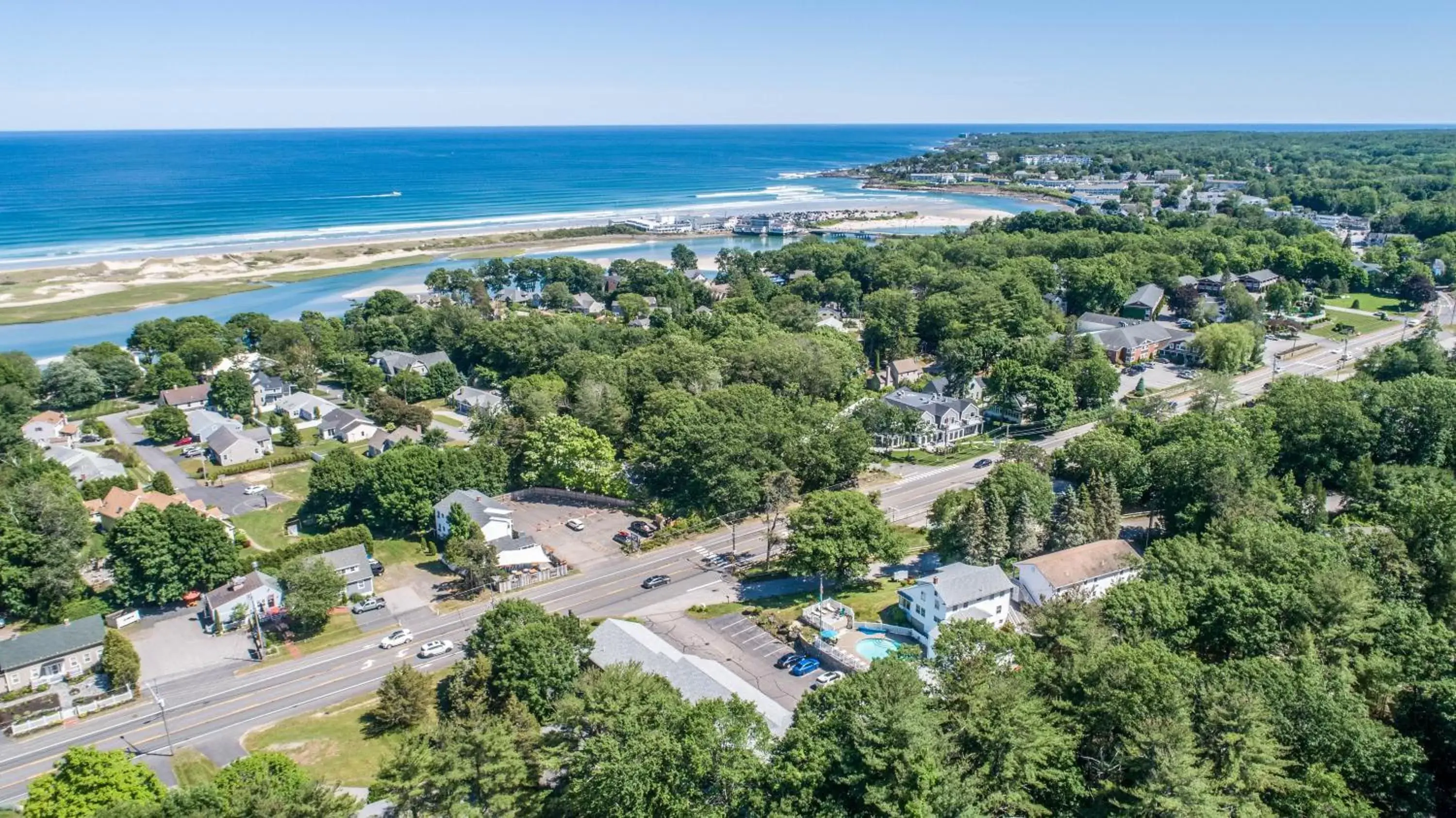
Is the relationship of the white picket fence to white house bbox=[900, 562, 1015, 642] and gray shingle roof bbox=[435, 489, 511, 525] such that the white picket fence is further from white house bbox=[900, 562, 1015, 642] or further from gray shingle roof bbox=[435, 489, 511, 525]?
white house bbox=[900, 562, 1015, 642]

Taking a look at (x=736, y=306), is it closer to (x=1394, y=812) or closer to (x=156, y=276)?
(x=1394, y=812)

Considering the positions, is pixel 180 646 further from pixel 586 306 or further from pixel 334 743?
pixel 586 306

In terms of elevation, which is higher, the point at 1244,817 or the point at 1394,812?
the point at 1244,817

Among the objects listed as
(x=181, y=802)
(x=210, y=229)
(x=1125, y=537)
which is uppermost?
(x=210, y=229)

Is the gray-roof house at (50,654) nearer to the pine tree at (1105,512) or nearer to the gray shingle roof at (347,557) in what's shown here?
the gray shingle roof at (347,557)

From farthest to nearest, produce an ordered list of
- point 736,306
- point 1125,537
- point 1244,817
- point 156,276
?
point 156,276 < point 736,306 < point 1125,537 < point 1244,817

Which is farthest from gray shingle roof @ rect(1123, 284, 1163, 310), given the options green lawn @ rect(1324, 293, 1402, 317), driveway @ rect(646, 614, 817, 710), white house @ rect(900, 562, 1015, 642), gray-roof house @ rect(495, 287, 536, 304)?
driveway @ rect(646, 614, 817, 710)

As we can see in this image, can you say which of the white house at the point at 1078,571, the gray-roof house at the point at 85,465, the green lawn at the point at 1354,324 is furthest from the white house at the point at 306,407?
the green lawn at the point at 1354,324

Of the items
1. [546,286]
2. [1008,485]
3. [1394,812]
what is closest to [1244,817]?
[1394,812]
